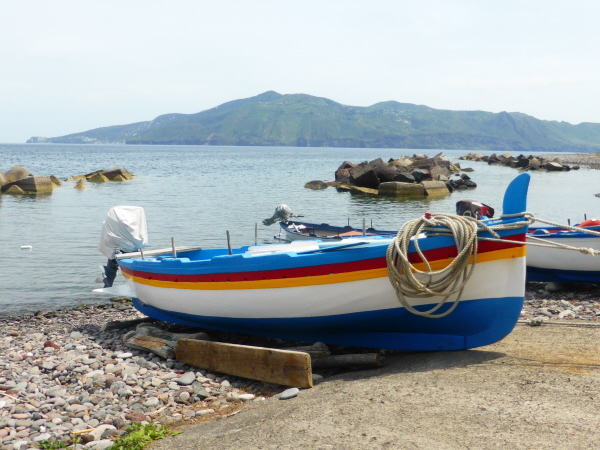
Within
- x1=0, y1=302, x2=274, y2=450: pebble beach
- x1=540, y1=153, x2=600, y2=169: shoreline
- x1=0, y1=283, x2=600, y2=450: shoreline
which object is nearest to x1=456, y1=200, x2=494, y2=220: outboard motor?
x1=0, y1=283, x2=600, y2=450: shoreline

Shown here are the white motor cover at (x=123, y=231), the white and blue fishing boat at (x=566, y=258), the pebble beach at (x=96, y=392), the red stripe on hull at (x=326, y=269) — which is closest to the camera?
the pebble beach at (x=96, y=392)

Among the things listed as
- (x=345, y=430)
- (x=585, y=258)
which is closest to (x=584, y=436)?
(x=345, y=430)

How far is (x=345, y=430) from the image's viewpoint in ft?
15.2

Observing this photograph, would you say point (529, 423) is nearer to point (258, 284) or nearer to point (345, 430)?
point (345, 430)

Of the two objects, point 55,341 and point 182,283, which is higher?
point 182,283

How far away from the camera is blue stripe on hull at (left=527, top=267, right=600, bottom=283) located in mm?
10869

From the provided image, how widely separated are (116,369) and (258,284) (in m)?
2.13

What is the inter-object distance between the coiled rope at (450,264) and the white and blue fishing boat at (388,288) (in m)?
0.01

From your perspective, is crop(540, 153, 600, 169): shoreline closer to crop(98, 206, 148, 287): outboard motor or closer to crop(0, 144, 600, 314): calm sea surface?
crop(0, 144, 600, 314): calm sea surface

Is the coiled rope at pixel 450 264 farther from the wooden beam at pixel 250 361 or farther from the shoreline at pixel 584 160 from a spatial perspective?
the shoreline at pixel 584 160

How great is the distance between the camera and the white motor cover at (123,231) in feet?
32.1

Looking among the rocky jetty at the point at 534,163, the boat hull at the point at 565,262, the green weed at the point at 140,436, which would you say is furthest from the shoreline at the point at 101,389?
the rocky jetty at the point at 534,163

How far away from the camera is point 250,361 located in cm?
653

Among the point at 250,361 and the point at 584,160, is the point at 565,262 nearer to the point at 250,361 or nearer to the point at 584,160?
the point at 250,361
